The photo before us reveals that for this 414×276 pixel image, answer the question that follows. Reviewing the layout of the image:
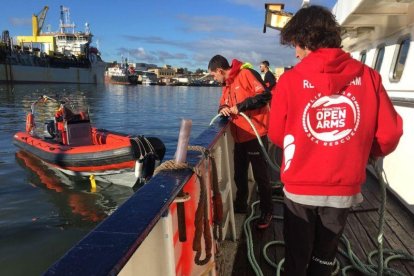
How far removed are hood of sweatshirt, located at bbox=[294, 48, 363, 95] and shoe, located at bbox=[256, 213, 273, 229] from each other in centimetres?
232

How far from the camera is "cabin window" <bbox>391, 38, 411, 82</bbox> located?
5.29 metres

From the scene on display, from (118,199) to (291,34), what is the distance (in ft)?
25.8

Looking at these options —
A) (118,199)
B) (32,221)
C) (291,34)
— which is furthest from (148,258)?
(118,199)

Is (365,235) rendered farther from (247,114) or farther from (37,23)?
(37,23)

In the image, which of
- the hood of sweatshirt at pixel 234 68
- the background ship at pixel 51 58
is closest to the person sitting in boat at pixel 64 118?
the hood of sweatshirt at pixel 234 68

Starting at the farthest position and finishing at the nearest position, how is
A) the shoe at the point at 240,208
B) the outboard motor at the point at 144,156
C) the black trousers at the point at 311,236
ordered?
the outboard motor at the point at 144,156, the shoe at the point at 240,208, the black trousers at the point at 311,236

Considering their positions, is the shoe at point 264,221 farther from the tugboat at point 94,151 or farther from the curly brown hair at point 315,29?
the tugboat at point 94,151

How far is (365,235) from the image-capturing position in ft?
12.6

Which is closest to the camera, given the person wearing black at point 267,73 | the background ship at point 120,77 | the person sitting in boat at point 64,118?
the person sitting in boat at point 64,118

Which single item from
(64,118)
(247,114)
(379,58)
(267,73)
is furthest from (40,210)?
(379,58)

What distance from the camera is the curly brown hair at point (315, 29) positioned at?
1898mm

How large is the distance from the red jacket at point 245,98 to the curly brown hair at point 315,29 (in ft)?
5.88

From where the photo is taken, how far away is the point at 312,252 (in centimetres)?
221

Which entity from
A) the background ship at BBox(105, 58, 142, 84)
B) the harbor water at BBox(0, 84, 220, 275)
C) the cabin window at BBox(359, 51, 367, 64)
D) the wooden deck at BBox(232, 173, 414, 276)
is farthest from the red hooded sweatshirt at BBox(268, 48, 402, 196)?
the background ship at BBox(105, 58, 142, 84)
